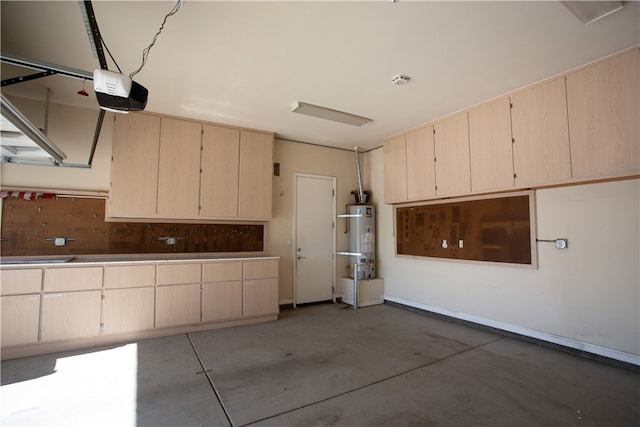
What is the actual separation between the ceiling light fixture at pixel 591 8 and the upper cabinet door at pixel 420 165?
90.4 inches

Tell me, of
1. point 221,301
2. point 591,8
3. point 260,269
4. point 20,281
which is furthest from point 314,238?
point 591,8

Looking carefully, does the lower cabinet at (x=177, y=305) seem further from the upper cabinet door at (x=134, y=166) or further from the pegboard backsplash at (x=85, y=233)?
the upper cabinet door at (x=134, y=166)

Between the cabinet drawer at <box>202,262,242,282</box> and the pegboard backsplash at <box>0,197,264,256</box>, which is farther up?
the pegboard backsplash at <box>0,197,264,256</box>

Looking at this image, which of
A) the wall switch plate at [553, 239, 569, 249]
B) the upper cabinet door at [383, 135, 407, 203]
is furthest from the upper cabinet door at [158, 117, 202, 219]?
the wall switch plate at [553, 239, 569, 249]

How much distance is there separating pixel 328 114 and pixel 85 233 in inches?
140

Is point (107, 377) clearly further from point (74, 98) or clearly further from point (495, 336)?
point (495, 336)

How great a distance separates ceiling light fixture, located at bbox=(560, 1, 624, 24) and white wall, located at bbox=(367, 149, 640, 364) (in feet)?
5.23

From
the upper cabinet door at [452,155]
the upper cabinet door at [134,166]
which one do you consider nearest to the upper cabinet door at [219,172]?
the upper cabinet door at [134,166]

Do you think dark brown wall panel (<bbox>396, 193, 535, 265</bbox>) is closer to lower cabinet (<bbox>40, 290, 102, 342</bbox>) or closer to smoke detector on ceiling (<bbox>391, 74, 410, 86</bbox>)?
smoke detector on ceiling (<bbox>391, 74, 410, 86</bbox>)

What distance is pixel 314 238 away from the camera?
5609mm

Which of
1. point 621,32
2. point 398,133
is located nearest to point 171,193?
point 398,133

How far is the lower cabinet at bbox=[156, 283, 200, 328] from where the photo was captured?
12.4ft

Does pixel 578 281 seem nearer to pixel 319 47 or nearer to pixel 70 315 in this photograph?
pixel 319 47

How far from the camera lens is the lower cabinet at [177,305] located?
379cm
